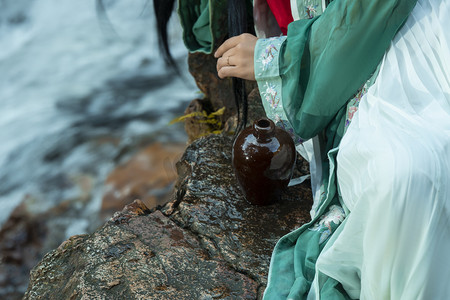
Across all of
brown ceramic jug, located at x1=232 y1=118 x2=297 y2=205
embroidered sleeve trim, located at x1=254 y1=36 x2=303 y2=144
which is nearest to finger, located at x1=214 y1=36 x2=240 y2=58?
embroidered sleeve trim, located at x1=254 y1=36 x2=303 y2=144

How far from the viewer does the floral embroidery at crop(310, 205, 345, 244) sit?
6.00 feet

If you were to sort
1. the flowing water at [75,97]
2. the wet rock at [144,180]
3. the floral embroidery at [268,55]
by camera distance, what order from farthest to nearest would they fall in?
the flowing water at [75,97], the wet rock at [144,180], the floral embroidery at [268,55]

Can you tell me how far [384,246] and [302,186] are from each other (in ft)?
3.38

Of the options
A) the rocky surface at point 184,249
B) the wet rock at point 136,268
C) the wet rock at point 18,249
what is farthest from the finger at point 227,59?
the wet rock at point 18,249

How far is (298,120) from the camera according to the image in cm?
205

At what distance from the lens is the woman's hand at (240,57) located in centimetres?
204

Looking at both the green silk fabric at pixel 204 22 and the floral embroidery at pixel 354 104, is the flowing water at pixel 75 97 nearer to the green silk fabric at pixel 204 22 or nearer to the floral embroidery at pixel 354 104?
the green silk fabric at pixel 204 22

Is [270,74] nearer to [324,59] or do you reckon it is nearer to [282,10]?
[324,59]

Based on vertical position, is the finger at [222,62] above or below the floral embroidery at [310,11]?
below

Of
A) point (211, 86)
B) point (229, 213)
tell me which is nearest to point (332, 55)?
point (229, 213)

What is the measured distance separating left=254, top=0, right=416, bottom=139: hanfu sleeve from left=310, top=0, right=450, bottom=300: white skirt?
0.09 meters

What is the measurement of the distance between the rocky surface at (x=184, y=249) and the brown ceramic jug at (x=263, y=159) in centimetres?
13

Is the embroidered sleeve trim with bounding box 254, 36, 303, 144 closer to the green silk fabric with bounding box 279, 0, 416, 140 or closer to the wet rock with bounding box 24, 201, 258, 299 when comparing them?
the green silk fabric with bounding box 279, 0, 416, 140

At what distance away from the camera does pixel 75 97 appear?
5.08 m
